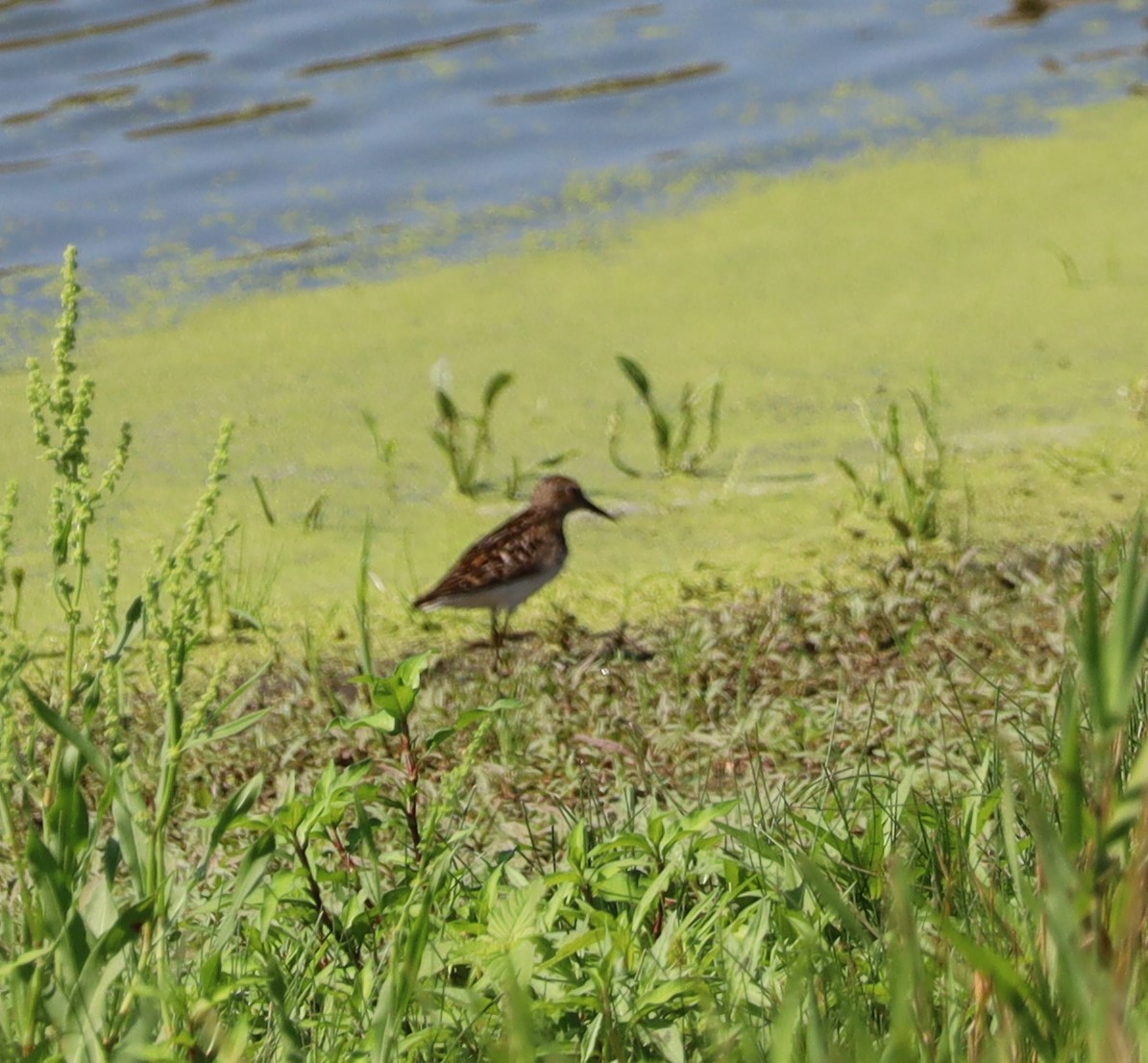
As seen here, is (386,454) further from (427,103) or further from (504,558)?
Result: (427,103)

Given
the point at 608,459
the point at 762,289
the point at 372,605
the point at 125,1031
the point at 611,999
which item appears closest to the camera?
the point at 125,1031

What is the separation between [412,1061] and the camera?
2.22m

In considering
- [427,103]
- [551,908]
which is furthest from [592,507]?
[427,103]

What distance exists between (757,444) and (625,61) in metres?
4.08

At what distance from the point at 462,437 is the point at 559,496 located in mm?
786

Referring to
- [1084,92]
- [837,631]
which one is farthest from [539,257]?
[837,631]

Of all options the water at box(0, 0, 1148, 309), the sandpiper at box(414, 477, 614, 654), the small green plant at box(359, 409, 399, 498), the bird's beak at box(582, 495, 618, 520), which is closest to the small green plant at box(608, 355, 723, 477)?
the bird's beak at box(582, 495, 618, 520)

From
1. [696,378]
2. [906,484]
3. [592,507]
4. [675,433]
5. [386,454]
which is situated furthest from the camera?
[696,378]

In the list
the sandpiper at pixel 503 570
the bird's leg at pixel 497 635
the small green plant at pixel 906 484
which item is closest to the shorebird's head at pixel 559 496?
the sandpiper at pixel 503 570

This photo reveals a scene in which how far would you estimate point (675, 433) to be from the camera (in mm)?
6160

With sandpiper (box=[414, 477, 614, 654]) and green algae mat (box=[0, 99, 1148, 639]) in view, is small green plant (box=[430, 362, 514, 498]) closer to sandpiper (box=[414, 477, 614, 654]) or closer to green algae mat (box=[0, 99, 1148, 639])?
green algae mat (box=[0, 99, 1148, 639])

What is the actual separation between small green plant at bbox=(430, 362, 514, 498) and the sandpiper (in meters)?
0.73

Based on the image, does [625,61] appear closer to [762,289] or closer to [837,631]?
[762,289]

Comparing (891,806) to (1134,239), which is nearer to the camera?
(891,806)
